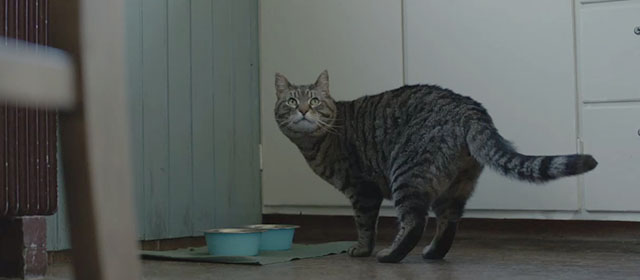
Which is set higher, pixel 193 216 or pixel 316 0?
pixel 316 0

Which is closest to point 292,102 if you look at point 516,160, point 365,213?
point 365,213

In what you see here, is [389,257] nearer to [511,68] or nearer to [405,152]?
[405,152]

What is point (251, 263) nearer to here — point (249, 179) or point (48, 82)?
point (249, 179)

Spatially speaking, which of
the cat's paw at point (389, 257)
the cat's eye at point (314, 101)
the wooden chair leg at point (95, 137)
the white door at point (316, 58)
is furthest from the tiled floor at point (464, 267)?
the wooden chair leg at point (95, 137)

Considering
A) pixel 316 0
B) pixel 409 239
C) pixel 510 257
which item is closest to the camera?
pixel 409 239

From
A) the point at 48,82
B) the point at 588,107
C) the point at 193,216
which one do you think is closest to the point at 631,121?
the point at 588,107

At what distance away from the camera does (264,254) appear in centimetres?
252

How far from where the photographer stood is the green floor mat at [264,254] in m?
2.35

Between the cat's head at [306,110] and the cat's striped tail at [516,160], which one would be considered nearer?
the cat's striped tail at [516,160]

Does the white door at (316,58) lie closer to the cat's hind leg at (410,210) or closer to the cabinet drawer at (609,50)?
the cabinet drawer at (609,50)

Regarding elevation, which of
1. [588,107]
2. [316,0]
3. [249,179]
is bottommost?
[249,179]

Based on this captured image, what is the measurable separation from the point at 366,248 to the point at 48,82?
6.81 ft

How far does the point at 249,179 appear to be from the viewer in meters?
3.21

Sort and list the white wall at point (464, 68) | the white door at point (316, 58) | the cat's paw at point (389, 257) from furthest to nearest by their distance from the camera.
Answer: the white door at point (316, 58) → the white wall at point (464, 68) → the cat's paw at point (389, 257)
